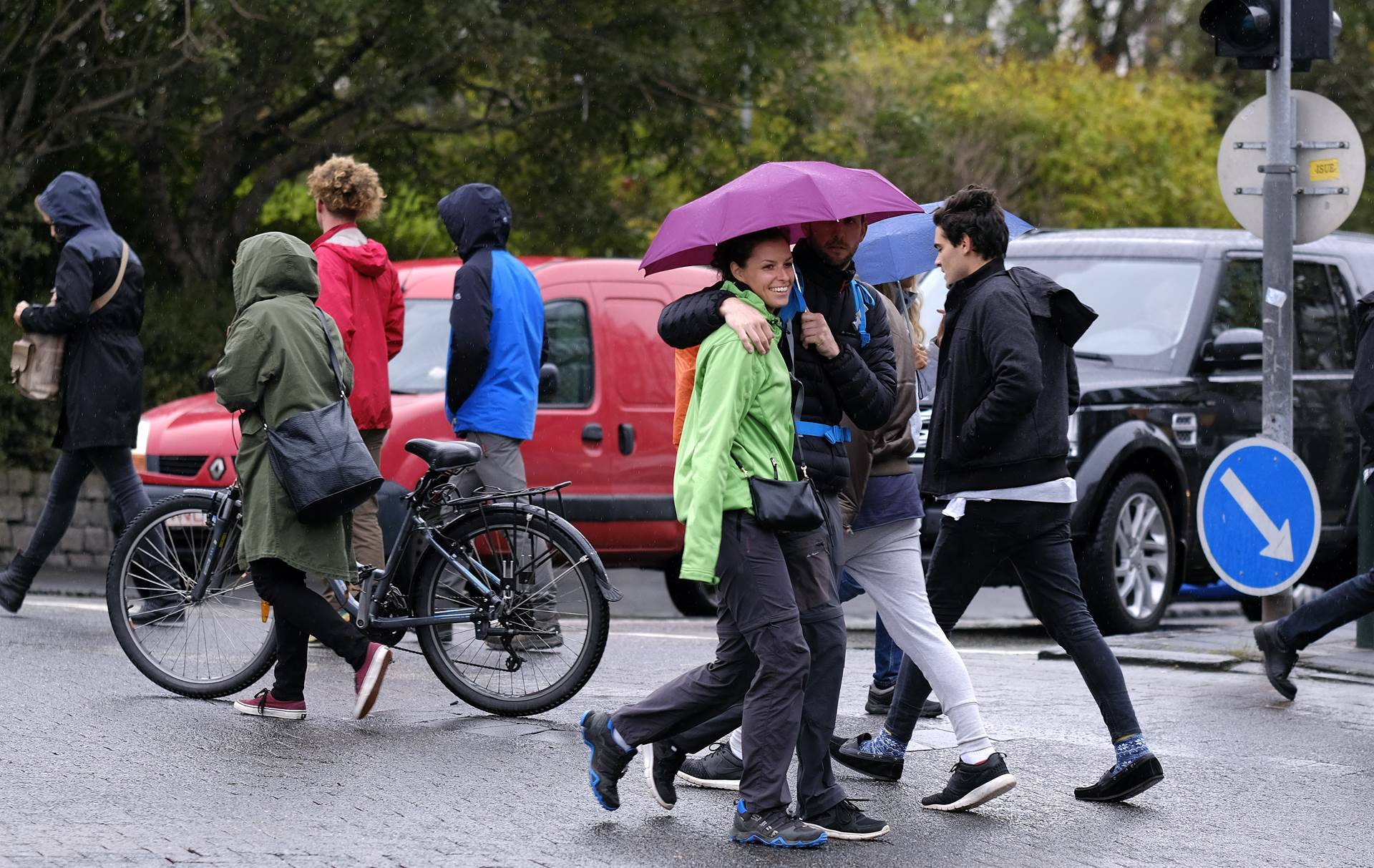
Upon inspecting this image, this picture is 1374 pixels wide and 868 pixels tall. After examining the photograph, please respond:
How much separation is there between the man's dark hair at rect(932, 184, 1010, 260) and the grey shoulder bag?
87.9 inches

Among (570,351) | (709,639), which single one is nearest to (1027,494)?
(709,639)

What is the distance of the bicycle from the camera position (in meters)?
6.96

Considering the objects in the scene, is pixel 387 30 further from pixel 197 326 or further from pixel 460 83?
pixel 197 326

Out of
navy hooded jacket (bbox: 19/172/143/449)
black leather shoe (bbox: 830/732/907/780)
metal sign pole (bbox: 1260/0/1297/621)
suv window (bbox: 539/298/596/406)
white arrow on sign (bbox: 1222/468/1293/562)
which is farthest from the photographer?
suv window (bbox: 539/298/596/406)

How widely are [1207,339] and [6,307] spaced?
27.3 ft

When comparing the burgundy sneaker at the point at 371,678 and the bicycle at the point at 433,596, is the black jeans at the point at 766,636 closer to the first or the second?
the bicycle at the point at 433,596

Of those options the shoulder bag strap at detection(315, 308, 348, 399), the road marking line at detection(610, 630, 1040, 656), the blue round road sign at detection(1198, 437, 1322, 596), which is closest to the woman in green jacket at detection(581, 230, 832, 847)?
the shoulder bag strap at detection(315, 308, 348, 399)

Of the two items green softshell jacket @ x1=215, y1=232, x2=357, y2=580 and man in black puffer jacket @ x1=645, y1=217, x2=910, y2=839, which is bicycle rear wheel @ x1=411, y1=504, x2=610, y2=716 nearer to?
green softshell jacket @ x1=215, y1=232, x2=357, y2=580

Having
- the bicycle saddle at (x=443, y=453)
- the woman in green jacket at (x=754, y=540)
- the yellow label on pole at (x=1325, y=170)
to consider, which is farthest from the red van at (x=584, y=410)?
the woman in green jacket at (x=754, y=540)

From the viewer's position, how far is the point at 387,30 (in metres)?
14.9

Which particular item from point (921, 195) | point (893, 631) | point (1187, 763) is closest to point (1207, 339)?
point (1187, 763)

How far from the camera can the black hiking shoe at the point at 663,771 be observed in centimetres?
557

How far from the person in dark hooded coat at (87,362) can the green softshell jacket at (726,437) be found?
15.4ft

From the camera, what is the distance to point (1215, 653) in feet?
29.5
